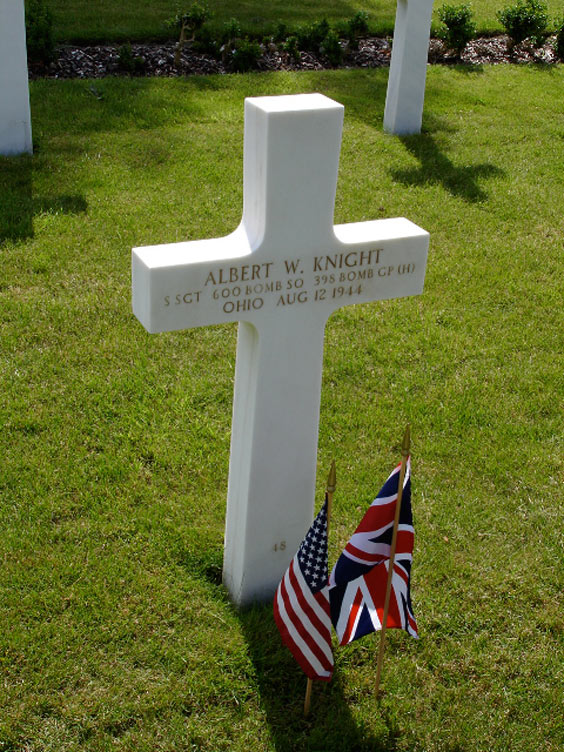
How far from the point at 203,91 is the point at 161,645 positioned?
8.33 m

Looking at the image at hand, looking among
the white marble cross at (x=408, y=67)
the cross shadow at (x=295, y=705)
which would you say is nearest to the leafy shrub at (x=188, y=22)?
the white marble cross at (x=408, y=67)

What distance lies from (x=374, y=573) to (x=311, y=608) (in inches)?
12.1

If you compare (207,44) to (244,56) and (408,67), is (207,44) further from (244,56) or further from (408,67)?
(408,67)

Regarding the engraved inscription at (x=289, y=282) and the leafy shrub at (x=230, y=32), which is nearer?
the engraved inscription at (x=289, y=282)

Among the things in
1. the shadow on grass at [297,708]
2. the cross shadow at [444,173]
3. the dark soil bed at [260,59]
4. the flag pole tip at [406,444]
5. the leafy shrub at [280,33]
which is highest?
the leafy shrub at [280,33]

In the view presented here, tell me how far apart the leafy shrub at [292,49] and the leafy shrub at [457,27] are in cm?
219

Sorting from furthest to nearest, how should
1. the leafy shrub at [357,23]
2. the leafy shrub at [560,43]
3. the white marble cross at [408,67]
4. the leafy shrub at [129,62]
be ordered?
the leafy shrub at [560,43]
the leafy shrub at [357,23]
the leafy shrub at [129,62]
the white marble cross at [408,67]

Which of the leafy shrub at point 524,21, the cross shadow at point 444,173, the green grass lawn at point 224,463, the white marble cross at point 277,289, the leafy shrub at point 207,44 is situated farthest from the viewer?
the leafy shrub at point 524,21

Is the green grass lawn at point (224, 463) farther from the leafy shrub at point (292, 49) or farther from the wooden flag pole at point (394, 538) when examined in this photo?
the leafy shrub at point (292, 49)

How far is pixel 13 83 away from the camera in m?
8.64

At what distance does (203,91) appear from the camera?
435 inches

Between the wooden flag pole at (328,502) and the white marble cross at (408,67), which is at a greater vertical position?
the white marble cross at (408,67)

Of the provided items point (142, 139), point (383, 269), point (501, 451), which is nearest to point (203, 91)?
point (142, 139)

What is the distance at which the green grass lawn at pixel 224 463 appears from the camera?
3.94 meters
